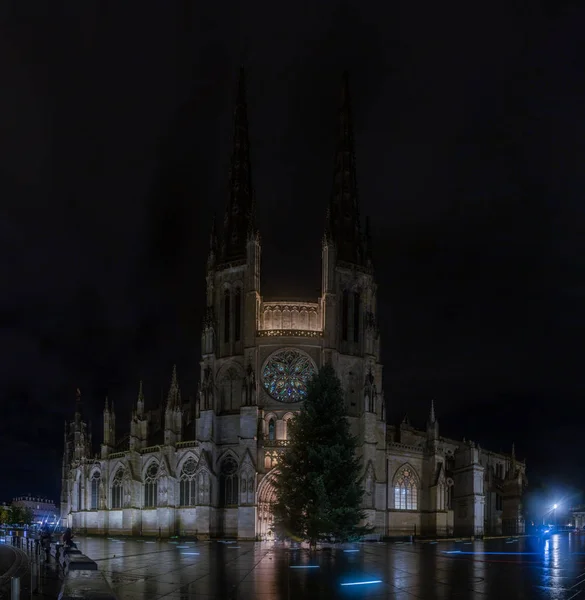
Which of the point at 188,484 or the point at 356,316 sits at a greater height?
the point at 356,316

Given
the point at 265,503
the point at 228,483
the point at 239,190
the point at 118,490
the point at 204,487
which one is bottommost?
the point at 118,490

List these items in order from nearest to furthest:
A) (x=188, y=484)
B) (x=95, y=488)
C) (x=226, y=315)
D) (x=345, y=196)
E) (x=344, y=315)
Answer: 1. (x=188, y=484)
2. (x=344, y=315)
3. (x=226, y=315)
4. (x=95, y=488)
5. (x=345, y=196)

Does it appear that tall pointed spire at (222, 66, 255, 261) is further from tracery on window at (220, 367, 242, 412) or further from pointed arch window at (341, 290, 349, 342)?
tracery on window at (220, 367, 242, 412)

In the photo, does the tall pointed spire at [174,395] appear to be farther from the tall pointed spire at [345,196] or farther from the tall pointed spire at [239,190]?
the tall pointed spire at [345,196]

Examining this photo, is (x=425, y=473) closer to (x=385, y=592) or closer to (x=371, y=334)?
(x=371, y=334)

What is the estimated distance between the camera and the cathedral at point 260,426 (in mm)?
55375

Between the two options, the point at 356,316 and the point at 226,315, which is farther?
the point at 356,316

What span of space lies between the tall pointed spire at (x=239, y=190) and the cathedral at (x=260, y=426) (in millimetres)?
248

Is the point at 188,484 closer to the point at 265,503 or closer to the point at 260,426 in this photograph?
the point at 265,503

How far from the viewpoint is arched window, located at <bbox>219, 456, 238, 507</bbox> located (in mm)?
56094

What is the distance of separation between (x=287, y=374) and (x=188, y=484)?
1206 centimetres

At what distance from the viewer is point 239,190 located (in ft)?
228

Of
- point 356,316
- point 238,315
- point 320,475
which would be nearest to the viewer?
point 320,475

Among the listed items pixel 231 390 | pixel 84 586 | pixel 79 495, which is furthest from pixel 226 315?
pixel 84 586
